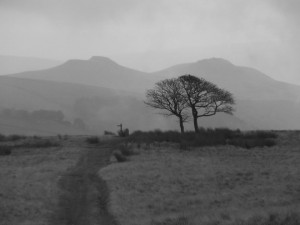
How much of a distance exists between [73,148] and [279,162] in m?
22.7

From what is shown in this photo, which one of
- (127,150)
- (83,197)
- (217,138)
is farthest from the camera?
(217,138)

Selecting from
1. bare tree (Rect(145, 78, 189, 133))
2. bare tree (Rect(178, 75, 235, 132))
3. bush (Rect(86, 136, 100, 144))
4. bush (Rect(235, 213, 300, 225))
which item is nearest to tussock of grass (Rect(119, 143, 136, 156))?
bush (Rect(86, 136, 100, 144))

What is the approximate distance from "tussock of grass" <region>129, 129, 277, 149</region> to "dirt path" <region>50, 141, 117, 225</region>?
13.6m

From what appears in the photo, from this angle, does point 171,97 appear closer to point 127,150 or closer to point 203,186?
point 127,150

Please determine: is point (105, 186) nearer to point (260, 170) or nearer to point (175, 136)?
point (260, 170)

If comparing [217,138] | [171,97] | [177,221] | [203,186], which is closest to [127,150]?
[217,138]

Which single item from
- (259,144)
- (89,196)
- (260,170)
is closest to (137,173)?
(89,196)

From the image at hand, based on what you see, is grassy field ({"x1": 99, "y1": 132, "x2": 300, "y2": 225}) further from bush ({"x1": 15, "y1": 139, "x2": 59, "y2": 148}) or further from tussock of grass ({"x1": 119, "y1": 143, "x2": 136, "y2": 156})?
bush ({"x1": 15, "y1": 139, "x2": 59, "y2": 148})

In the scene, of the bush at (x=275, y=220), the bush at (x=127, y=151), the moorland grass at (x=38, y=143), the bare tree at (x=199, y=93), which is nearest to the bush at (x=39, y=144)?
the moorland grass at (x=38, y=143)

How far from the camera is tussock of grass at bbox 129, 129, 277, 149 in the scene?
50062 millimetres

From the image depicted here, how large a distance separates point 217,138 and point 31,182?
1083 inches

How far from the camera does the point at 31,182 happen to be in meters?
30.1

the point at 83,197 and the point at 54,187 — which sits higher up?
the point at 54,187

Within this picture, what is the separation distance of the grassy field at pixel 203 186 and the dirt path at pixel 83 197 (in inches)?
26.4
